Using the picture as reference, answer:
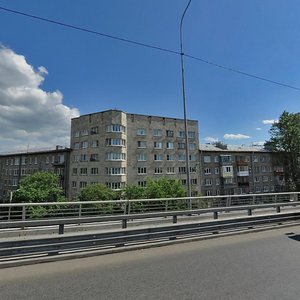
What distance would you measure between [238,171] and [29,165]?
149ft

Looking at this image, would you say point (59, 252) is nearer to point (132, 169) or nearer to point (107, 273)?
point (107, 273)

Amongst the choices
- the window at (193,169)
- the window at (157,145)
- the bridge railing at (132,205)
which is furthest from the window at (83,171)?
the bridge railing at (132,205)

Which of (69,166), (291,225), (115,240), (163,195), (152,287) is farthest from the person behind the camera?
(69,166)

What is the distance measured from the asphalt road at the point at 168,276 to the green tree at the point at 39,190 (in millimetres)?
41082

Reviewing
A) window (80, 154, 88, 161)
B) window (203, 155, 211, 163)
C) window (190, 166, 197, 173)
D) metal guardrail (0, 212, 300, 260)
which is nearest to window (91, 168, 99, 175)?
window (80, 154, 88, 161)

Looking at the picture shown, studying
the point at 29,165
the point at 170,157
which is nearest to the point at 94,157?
the point at 170,157

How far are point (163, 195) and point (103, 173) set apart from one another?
13.4 meters

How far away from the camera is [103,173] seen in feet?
171

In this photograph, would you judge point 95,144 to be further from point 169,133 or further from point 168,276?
point 168,276

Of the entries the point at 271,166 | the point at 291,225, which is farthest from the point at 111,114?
the point at 291,225

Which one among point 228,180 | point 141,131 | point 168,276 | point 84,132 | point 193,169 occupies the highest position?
point 141,131

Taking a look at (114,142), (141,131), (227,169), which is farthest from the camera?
(227,169)

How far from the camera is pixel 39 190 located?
151ft

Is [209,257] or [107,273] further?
[209,257]
